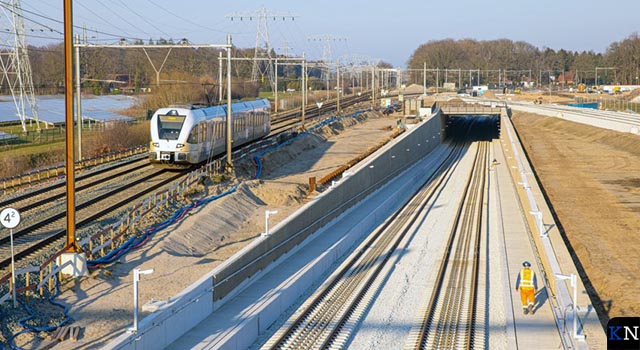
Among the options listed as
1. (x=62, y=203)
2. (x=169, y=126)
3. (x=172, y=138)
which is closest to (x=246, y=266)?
(x=62, y=203)

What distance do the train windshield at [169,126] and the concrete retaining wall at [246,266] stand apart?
682cm

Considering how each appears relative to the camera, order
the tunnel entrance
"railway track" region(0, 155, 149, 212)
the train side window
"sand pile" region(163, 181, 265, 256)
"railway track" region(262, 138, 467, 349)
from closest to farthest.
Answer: "railway track" region(262, 138, 467, 349) < "sand pile" region(163, 181, 265, 256) < "railway track" region(0, 155, 149, 212) < the train side window < the tunnel entrance

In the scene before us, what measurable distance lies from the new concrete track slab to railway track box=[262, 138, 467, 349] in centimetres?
39

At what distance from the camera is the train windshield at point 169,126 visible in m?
31.7

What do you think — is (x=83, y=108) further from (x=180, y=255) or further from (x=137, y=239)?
(x=180, y=255)

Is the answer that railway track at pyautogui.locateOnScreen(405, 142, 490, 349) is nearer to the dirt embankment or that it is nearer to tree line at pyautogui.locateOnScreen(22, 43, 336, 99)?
the dirt embankment

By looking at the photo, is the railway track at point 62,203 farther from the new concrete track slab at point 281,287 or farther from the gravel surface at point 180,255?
the new concrete track slab at point 281,287

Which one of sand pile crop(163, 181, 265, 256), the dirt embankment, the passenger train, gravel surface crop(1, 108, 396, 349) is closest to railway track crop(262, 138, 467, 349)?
gravel surface crop(1, 108, 396, 349)

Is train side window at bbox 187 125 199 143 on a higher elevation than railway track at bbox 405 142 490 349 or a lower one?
higher

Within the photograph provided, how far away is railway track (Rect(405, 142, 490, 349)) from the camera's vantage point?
1666 centimetres

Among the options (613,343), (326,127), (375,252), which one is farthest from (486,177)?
(613,343)

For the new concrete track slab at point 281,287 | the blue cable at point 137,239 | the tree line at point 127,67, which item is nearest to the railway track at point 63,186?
the blue cable at point 137,239

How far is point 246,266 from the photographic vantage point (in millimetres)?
18828

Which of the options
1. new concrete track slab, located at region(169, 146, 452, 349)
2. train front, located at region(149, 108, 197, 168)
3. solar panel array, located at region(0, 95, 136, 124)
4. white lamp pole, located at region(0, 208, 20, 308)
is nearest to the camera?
white lamp pole, located at region(0, 208, 20, 308)
